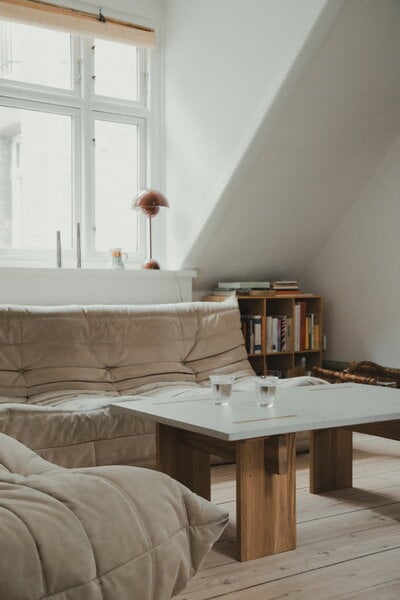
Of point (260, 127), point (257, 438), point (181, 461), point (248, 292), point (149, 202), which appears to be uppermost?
point (260, 127)

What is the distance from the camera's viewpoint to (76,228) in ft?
14.1

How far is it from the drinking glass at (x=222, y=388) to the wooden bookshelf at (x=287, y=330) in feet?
6.62

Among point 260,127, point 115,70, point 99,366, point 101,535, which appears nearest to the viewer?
point 101,535

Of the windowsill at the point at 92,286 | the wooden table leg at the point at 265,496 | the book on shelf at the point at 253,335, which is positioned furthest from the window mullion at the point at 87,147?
the wooden table leg at the point at 265,496

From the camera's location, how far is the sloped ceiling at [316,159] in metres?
3.62

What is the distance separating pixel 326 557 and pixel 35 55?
3419mm

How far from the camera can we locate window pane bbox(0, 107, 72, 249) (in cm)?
423

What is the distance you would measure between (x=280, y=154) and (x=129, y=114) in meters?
1.14

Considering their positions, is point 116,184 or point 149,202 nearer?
point 149,202

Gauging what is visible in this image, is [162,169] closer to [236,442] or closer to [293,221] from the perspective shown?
[293,221]

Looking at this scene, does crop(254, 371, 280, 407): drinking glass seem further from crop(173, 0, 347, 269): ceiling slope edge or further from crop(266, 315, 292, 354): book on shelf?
crop(266, 315, 292, 354): book on shelf

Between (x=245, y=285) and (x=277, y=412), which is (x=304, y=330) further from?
(x=277, y=412)

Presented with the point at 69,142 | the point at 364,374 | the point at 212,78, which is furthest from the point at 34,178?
the point at 364,374

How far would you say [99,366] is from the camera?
3545mm
